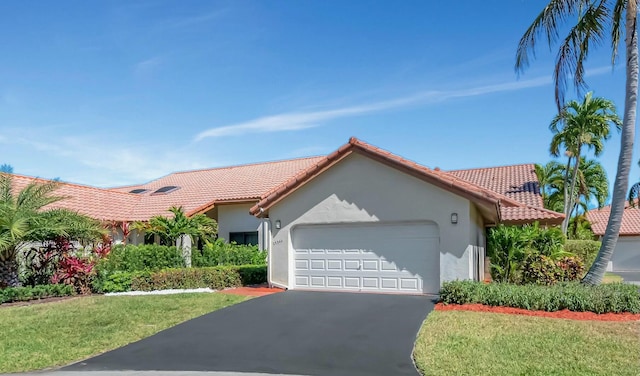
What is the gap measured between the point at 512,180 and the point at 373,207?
57.7 feet

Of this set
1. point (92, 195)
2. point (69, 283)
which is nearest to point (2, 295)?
point (69, 283)

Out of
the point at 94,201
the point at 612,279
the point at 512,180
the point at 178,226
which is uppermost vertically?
the point at 512,180

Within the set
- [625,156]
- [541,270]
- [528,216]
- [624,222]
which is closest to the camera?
[625,156]

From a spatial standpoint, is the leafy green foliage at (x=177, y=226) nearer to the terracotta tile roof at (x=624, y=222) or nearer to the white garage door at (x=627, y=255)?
the terracotta tile roof at (x=624, y=222)

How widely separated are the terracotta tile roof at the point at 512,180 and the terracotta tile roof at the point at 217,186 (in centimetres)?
1050

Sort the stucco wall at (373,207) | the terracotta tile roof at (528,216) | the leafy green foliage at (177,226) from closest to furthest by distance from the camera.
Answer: the stucco wall at (373,207) < the terracotta tile roof at (528,216) < the leafy green foliage at (177,226)

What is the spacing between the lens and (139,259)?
1833cm

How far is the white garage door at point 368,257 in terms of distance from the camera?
47.2 feet

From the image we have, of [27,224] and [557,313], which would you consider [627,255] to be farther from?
[27,224]

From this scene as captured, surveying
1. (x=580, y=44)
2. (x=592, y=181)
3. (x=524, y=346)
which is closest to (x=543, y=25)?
(x=580, y=44)

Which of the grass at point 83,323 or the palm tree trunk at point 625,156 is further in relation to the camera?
the palm tree trunk at point 625,156

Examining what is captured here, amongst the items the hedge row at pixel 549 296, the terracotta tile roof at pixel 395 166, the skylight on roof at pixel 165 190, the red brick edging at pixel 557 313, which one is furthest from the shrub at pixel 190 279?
the skylight on roof at pixel 165 190

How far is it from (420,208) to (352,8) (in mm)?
7514

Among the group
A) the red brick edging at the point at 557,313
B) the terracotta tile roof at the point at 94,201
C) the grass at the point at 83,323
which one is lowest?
the grass at the point at 83,323
